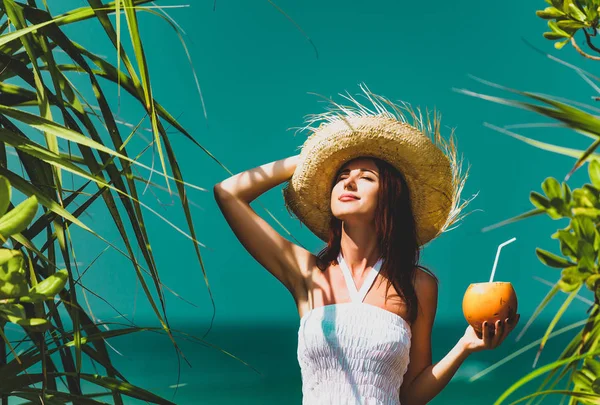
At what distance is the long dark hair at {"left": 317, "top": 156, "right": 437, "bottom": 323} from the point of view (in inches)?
80.2

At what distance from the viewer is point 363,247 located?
6.79 feet

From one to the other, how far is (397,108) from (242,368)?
17.4 m

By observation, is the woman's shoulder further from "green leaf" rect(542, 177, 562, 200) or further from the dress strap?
"green leaf" rect(542, 177, 562, 200)

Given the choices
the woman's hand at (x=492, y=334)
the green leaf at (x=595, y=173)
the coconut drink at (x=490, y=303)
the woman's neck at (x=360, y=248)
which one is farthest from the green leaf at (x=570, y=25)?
the woman's neck at (x=360, y=248)

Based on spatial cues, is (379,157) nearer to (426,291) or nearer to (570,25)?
(426,291)

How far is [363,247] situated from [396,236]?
3.5 inches

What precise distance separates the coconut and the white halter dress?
272mm

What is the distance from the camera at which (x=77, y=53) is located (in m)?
1.34

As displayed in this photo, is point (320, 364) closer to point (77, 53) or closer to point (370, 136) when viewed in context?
point (370, 136)

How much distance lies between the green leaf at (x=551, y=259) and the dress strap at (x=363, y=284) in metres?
1.28

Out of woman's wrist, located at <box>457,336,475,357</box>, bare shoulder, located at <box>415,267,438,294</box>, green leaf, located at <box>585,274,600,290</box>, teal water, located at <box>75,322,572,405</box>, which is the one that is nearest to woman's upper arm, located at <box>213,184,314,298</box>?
bare shoulder, located at <box>415,267,438,294</box>

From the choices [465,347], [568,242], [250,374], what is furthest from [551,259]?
[250,374]

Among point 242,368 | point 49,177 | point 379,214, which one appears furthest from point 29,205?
point 242,368

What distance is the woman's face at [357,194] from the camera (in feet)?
6.58
